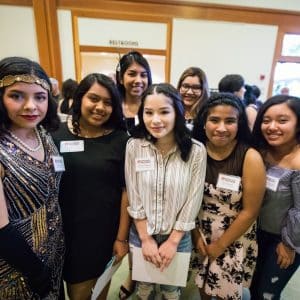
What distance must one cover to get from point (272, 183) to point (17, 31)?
4701 mm

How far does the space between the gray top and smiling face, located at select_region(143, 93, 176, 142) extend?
0.61m

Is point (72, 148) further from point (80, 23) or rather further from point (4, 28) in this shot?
point (4, 28)

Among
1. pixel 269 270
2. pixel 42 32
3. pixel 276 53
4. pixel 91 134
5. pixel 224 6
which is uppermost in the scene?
pixel 224 6

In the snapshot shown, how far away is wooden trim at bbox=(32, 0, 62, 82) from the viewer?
3.96m

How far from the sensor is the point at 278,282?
131 cm

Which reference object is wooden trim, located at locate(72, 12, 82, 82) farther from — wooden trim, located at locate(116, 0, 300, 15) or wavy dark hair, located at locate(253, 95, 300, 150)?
wavy dark hair, located at locate(253, 95, 300, 150)

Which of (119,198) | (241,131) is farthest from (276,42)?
(119,198)

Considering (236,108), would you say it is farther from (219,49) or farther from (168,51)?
(219,49)

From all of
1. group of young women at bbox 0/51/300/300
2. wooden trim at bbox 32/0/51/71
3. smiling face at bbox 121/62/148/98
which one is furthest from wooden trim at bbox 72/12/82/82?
group of young women at bbox 0/51/300/300

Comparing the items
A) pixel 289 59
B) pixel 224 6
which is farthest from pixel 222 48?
pixel 289 59

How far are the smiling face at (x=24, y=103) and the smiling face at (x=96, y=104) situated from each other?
0.25 metres

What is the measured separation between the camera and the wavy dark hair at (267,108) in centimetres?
119

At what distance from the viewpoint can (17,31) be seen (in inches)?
160

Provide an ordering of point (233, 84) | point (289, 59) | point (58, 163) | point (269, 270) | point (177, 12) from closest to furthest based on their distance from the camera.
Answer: point (58, 163) < point (269, 270) < point (233, 84) < point (177, 12) < point (289, 59)
